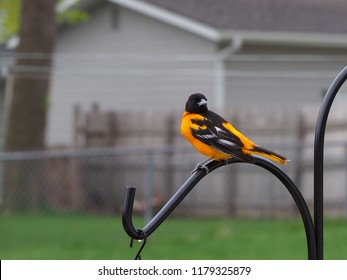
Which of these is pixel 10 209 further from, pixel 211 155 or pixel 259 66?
pixel 211 155

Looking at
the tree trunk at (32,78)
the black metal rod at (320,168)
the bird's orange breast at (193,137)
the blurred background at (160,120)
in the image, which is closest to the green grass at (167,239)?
the blurred background at (160,120)

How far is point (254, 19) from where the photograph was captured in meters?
19.1

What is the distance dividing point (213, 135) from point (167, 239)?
9.86 meters

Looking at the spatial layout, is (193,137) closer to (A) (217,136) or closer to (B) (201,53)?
(A) (217,136)

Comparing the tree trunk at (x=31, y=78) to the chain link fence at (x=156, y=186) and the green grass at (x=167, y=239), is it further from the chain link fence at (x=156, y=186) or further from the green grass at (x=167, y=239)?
the green grass at (x=167, y=239)

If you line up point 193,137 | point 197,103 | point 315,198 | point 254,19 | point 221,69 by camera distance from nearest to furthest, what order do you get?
point 315,198, point 197,103, point 193,137, point 221,69, point 254,19

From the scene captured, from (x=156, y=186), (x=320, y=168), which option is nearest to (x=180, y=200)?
(x=320, y=168)

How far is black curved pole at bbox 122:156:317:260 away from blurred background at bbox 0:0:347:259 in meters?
7.89

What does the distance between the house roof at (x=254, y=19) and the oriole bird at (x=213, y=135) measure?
15.4m

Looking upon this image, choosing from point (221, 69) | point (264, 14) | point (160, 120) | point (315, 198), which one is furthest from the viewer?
point (264, 14)

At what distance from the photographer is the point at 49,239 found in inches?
494

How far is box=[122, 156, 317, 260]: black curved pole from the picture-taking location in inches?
86.6

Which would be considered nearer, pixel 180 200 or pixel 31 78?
pixel 180 200

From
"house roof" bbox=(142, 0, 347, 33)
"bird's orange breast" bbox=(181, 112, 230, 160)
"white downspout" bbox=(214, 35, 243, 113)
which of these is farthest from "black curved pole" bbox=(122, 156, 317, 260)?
"house roof" bbox=(142, 0, 347, 33)
